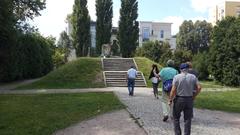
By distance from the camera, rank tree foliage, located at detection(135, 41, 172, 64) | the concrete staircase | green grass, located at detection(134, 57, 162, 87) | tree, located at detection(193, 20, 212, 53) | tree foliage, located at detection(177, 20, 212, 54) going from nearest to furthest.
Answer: the concrete staircase, green grass, located at detection(134, 57, 162, 87), tree foliage, located at detection(135, 41, 172, 64), tree foliage, located at detection(177, 20, 212, 54), tree, located at detection(193, 20, 212, 53)

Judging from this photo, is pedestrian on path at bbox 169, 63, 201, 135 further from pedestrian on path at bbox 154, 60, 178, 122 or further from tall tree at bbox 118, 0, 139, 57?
tall tree at bbox 118, 0, 139, 57

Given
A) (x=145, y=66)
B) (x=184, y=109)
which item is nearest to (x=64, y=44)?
(x=145, y=66)

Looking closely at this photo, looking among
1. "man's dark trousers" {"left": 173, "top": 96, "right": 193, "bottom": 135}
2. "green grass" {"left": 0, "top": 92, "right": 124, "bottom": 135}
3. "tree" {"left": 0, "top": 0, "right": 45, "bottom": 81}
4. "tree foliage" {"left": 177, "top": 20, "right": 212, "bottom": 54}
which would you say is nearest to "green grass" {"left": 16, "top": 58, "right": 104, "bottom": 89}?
"tree" {"left": 0, "top": 0, "right": 45, "bottom": 81}

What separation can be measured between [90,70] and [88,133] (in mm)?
27367

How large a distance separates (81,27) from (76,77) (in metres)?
29.9

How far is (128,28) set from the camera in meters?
64.9

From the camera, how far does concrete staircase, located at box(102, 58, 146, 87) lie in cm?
3666

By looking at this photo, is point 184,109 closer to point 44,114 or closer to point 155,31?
point 44,114

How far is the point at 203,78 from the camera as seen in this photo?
195 ft

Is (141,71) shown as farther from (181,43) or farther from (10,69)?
(181,43)

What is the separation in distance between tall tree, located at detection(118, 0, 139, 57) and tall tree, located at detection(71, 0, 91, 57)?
5301mm

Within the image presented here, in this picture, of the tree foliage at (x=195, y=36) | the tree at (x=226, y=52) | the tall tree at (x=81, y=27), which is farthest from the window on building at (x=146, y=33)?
the tree at (x=226, y=52)

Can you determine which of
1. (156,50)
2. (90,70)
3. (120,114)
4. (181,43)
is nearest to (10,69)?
(90,70)

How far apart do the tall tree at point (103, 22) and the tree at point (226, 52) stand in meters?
25.5
